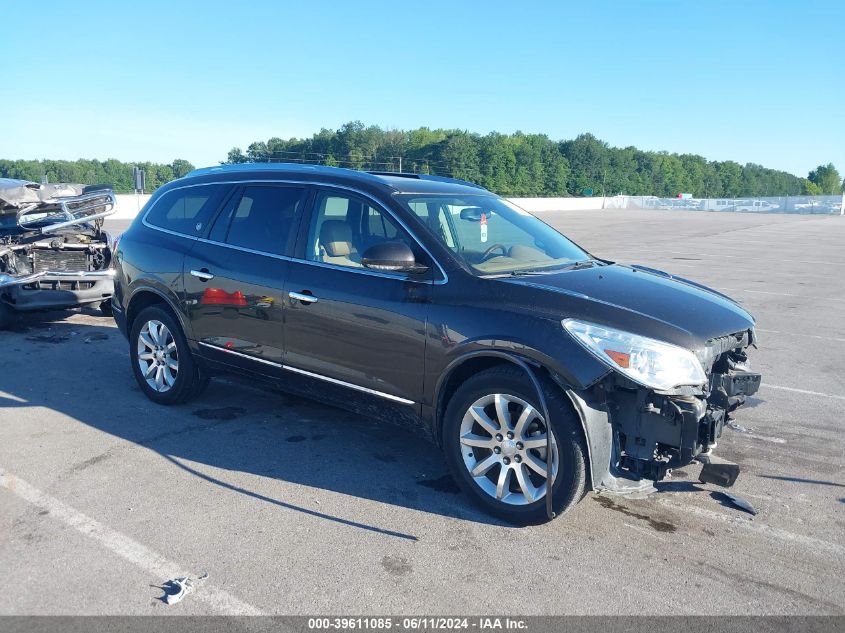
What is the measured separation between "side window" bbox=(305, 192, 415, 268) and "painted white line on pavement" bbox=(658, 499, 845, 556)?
2.41 metres

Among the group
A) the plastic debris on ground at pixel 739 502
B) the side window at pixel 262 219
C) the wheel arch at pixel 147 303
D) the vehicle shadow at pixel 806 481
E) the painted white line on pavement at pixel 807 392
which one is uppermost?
the side window at pixel 262 219

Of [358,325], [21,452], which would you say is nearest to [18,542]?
[21,452]

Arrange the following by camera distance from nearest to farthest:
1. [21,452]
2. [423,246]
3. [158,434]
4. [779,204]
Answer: [423,246]
[21,452]
[158,434]
[779,204]

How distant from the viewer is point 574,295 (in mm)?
4062

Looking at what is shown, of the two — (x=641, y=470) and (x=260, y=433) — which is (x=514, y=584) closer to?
(x=641, y=470)

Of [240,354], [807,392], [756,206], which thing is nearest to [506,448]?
[240,354]

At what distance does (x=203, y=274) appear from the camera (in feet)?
18.3

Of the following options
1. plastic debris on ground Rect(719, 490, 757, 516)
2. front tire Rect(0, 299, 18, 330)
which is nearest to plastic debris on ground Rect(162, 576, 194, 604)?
plastic debris on ground Rect(719, 490, 757, 516)

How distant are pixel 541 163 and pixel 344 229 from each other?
111 metres

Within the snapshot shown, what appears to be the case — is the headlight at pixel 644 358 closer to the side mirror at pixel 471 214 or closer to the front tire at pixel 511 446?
the front tire at pixel 511 446

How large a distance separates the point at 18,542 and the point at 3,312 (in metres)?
5.84

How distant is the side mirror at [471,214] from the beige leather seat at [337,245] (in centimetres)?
80

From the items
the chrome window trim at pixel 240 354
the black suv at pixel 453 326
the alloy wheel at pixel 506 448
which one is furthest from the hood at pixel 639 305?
the chrome window trim at pixel 240 354

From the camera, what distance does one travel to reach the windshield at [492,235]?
461 cm
